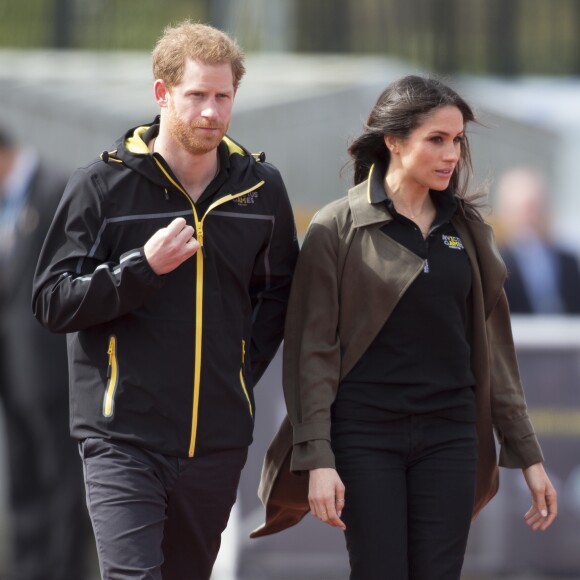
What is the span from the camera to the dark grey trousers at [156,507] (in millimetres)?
4105

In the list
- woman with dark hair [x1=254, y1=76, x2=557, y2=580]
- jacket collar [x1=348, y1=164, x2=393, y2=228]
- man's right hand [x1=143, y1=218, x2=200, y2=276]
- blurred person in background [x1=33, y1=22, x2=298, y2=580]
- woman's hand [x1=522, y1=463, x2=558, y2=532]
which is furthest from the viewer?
woman's hand [x1=522, y1=463, x2=558, y2=532]

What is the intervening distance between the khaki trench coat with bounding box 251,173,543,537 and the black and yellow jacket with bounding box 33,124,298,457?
21 centimetres

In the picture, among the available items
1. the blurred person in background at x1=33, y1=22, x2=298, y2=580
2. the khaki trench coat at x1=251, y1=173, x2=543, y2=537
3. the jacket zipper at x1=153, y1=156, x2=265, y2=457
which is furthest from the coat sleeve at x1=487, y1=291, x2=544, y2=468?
the jacket zipper at x1=153, y1=156, x2=265, y2=457

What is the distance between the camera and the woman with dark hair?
4.36m

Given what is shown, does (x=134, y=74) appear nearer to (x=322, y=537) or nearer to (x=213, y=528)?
(x=322, y=537)

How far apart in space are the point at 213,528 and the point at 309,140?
5.40 meters

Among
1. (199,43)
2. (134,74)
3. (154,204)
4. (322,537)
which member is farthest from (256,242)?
(134,74)

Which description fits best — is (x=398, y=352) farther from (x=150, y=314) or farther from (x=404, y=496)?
(x=150, y=314)

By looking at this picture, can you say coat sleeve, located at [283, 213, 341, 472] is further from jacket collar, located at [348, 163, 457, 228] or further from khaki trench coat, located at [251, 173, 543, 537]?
jacket collar, located at [348, 163, 457, 228]

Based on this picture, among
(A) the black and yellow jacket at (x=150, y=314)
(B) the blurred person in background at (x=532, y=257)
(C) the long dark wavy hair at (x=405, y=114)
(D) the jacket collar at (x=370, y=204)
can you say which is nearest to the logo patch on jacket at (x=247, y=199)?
(A) the black and yellow jacket at (x=150, y=314)

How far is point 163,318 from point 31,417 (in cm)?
429

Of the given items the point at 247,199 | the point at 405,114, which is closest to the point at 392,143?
the point at 405,114

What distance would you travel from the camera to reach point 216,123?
4180 mm

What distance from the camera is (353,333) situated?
14.6 feet
